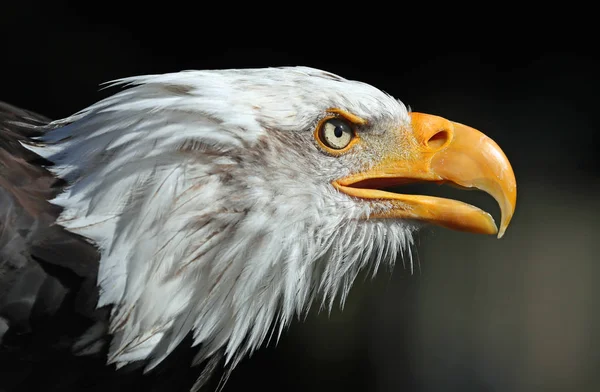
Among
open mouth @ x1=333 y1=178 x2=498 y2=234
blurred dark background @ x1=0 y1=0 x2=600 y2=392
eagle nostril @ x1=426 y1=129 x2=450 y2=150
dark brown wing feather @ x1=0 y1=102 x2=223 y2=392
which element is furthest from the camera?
blurred dark background @ x1=0 y1=0 x2=600 y2=392

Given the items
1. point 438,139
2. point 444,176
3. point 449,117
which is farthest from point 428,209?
point 449,117

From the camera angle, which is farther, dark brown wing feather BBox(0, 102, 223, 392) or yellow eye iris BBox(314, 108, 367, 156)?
yellow eye iris BBox(314, 108, 367, 156)

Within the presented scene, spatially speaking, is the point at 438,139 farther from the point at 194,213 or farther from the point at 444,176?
the point at 194,213

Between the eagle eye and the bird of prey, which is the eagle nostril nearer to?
the bird of prey

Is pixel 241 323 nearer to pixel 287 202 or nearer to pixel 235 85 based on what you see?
pixel 287 202

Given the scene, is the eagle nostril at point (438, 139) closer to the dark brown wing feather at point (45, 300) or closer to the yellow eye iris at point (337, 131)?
the yellow eye iris at point (337, 131)

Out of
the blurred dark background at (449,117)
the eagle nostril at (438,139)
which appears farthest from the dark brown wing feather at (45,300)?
the blurred dark background at (449,117)

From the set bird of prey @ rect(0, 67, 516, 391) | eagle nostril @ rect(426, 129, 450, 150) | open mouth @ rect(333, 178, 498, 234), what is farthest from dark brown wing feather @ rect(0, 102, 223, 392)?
eagle nostril @ rect(426, 129, 450, 150)

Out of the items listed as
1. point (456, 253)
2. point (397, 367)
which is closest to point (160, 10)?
point (456, 253)

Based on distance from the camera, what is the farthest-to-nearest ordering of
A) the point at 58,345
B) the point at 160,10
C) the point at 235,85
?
1. the point at 160,10
2. the point at 235,85
3. the point at 58,345
